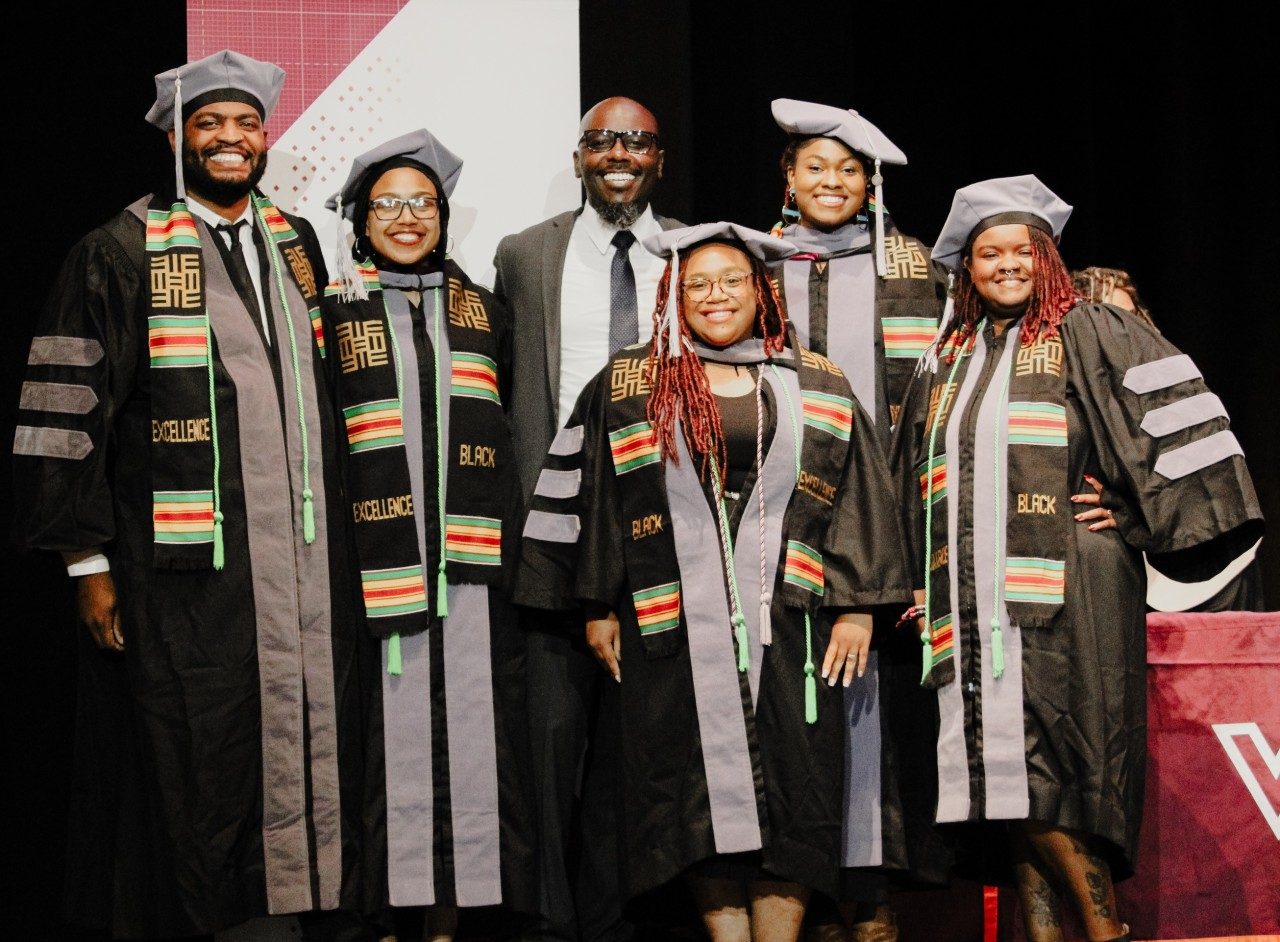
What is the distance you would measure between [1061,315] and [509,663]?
1.57 meters

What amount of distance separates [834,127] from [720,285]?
2.24 feet

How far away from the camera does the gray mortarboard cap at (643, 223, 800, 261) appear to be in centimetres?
374

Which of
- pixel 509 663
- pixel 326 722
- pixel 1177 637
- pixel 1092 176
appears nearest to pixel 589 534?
pixel 509 663

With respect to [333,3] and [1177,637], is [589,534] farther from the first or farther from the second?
[333,3]

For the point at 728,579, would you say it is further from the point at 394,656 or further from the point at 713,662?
the point at 394,656

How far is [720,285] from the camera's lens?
3.73m

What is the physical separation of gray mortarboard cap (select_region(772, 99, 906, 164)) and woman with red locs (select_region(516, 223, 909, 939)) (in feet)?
1.65

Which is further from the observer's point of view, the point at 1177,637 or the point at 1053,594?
the point at 1177,637

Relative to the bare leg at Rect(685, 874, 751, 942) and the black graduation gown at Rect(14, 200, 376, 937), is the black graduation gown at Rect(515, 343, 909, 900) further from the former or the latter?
the black graduation gown at Rect(14, 200, 376, 937)

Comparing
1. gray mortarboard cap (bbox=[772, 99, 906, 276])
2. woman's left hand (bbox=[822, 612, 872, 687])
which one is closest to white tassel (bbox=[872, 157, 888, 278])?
gray mortarboard cap (bbox=[772, 99, 906, 276])

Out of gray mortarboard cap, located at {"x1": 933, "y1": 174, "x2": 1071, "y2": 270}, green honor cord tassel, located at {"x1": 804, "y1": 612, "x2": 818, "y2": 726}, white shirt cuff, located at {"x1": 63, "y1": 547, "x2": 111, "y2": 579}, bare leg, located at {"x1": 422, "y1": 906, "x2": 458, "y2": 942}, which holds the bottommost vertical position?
bare leg, located at {"x1": 422, "y1": 906, "x2": 458, "y2": 942}

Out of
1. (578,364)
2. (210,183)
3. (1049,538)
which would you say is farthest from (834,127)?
(210,183)

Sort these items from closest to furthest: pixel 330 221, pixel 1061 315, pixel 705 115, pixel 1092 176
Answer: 1. pixel 1061 315
2. pixel 330 221
3. pixel 705 115
4. pixel 1092 176

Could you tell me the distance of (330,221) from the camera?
4684 mm
